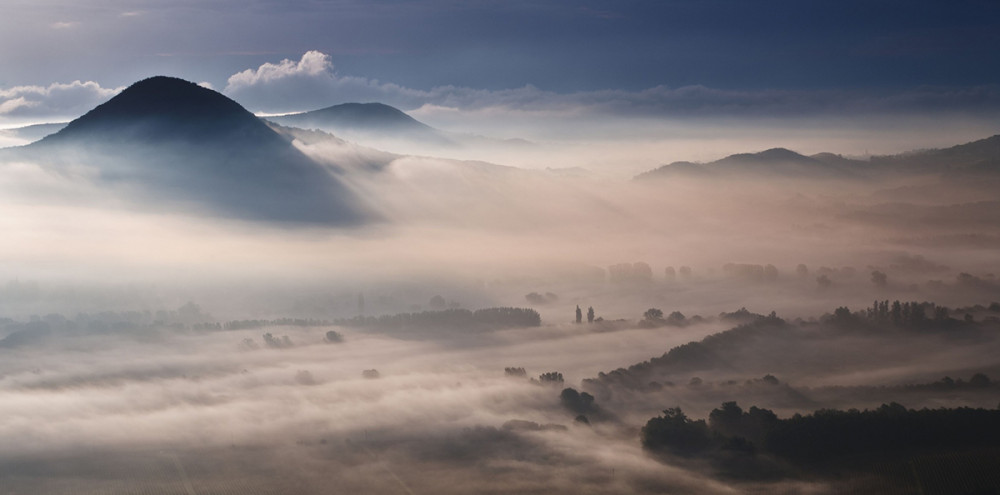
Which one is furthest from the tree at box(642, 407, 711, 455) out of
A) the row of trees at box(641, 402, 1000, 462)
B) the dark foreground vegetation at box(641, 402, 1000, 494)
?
the dark foreground vegetation at box(641, 402, 1000, 494)

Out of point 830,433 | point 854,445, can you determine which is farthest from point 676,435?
point 854,445

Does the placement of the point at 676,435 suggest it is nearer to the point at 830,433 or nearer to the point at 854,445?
the point at 830,433

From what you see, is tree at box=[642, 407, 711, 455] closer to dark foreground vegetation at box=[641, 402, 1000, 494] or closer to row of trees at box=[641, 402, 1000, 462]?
row of trees at box=[641, 402, 1000, 462]

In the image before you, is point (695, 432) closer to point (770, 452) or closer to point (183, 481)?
point (770, 452)

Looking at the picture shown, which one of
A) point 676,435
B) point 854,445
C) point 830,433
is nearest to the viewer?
point 854,445

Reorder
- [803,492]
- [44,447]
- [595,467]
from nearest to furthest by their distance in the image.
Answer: [803,492] < [595,467] < [44,447]

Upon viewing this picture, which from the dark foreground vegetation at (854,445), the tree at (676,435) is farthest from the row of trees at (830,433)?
the dark foreground vegetation at (854,445)

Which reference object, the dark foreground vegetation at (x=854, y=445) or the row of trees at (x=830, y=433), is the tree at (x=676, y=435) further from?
the dark foreground vegetation at (x=854, y=445)

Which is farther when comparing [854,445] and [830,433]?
[830,433]

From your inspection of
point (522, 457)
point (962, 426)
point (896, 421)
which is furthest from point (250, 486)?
point (962, 426)

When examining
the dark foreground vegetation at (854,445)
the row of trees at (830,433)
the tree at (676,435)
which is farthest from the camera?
A: the tree at (676,435)

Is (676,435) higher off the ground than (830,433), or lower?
lower
